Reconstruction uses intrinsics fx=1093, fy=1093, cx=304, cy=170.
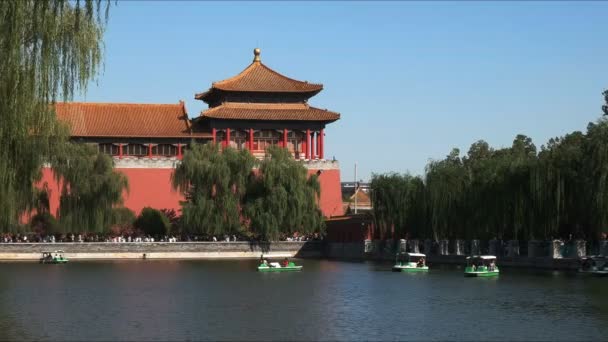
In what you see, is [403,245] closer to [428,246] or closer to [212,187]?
[428,246]

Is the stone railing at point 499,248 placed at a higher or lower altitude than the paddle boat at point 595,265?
→ higher

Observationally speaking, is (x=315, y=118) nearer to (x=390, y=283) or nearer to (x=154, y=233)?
(x=154, y=233)

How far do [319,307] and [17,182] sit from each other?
7050 millimetres

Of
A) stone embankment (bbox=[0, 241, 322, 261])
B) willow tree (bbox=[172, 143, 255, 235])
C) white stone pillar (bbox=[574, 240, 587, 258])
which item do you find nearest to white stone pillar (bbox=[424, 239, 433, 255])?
stone embankment (bbox=[0, 241, 322, 261])

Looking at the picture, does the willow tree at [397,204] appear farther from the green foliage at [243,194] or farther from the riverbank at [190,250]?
the green foliage at [243,194]

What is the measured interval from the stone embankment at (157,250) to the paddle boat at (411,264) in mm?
10666

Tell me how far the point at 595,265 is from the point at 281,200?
57.4 feet

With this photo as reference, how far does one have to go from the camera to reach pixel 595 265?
99.5 ft

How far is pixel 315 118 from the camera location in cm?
5303

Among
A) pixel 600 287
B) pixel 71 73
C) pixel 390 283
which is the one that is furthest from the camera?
pixel 390 283

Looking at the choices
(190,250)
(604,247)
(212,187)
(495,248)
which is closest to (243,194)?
(212,187)

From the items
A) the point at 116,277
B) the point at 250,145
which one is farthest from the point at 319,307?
the point at 250,145

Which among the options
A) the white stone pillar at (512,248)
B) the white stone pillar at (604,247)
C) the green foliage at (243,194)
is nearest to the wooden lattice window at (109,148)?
the green foliage at (243,194)

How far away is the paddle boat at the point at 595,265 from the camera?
2988cm
